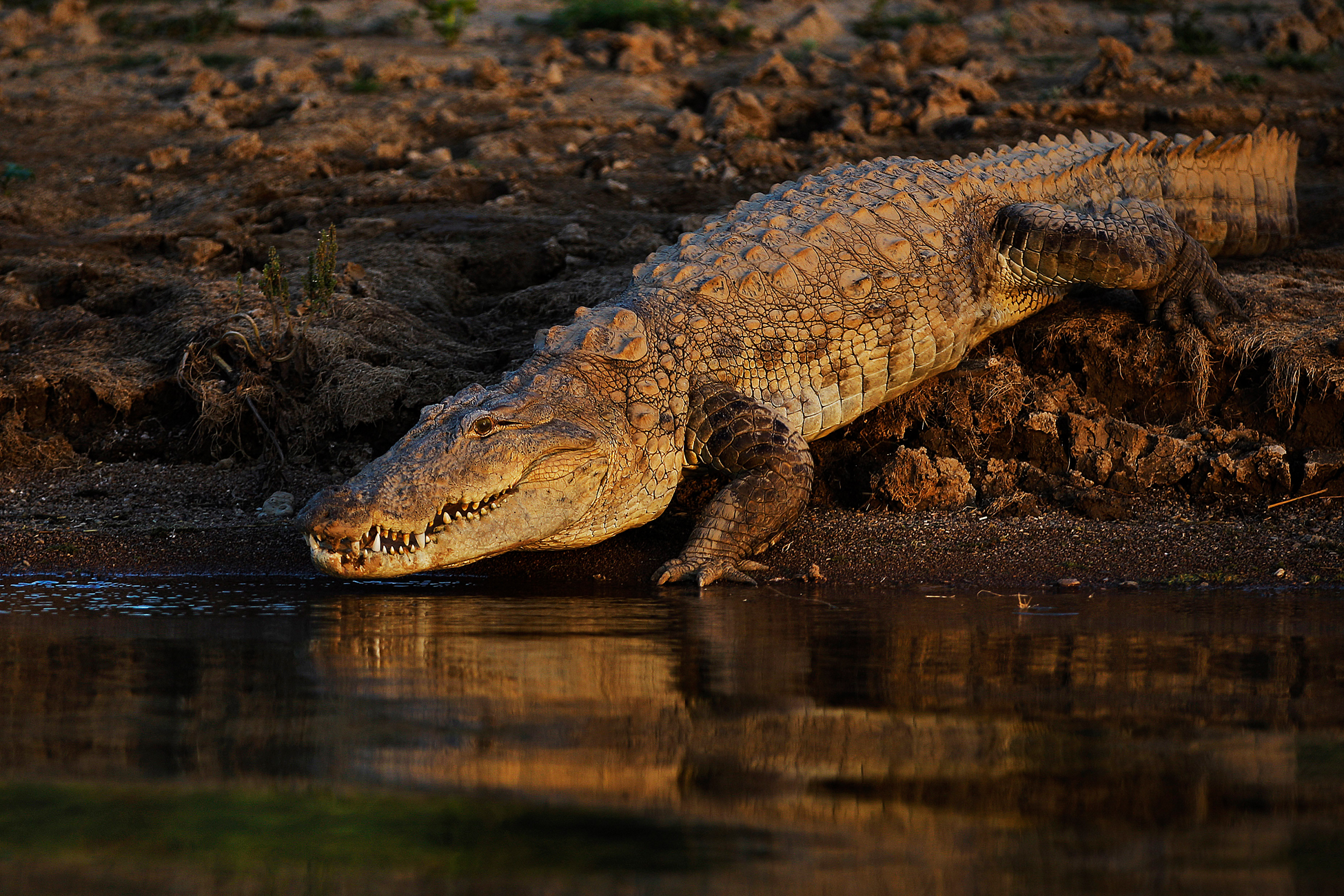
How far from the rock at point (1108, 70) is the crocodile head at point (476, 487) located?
24.2 ft

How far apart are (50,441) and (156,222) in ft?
8.72

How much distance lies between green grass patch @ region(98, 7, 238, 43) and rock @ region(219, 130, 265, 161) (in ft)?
12.4

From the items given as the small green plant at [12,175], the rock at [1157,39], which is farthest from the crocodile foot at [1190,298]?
the small green plant at [12,175]

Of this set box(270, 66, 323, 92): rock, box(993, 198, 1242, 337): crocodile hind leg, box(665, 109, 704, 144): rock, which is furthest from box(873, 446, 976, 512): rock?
box(270, 66, 323, 92): rock

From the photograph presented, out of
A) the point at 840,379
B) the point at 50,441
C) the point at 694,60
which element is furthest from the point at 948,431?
the point at 694,60

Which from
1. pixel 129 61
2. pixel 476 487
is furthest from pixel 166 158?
pixel 476 487

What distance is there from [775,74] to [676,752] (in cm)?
936

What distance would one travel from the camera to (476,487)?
15.9ft

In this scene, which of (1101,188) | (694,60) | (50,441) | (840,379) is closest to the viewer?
(840,379)

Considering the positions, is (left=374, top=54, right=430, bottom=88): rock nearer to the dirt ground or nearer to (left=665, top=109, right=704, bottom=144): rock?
the dirt ground

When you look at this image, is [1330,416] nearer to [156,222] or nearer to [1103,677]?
[1103,677]

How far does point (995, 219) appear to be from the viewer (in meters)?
6.60

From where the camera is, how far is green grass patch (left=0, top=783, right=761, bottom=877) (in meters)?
2.14

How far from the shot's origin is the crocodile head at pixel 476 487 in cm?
464
